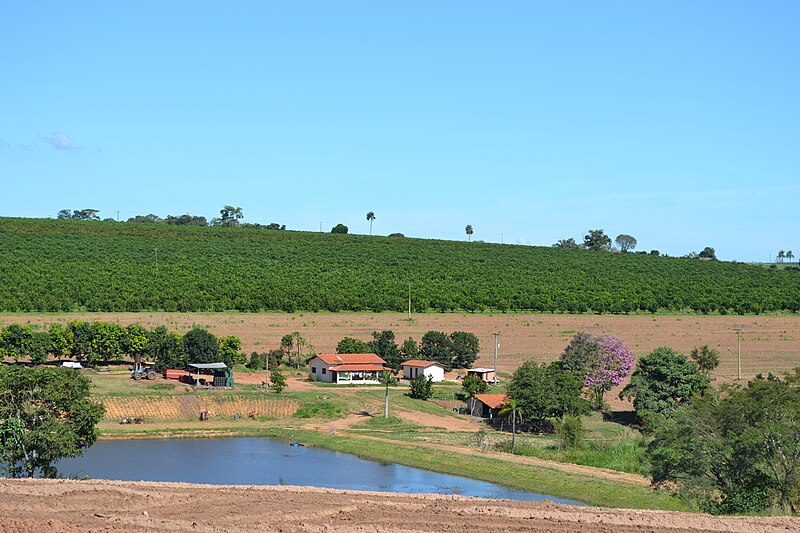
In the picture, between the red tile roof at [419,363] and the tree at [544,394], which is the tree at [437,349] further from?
the tree at [544,394]

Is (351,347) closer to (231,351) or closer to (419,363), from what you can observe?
(419,363)

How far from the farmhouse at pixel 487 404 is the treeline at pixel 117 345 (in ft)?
62.5

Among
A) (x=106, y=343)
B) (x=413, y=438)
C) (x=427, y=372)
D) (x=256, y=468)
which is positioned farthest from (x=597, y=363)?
(x=106, y=343)

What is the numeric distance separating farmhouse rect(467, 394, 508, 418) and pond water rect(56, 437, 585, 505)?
43.8 ft

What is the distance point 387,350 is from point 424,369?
5.57 m

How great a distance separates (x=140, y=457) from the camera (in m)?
46.1

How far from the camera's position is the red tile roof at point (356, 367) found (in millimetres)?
71844

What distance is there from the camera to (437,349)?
8019 centimetres

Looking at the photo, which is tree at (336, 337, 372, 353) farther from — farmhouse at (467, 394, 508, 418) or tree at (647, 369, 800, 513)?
tree at (647, 369, 800, 513)

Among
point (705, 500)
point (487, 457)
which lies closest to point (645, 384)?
point (487, 457)

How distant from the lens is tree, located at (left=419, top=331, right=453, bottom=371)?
8000 centimetres

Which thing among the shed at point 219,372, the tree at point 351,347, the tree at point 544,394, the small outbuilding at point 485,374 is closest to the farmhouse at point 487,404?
the tree at point 544,394

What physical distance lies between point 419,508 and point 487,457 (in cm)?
2291

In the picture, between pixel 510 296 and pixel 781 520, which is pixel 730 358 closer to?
pixel 510 296
